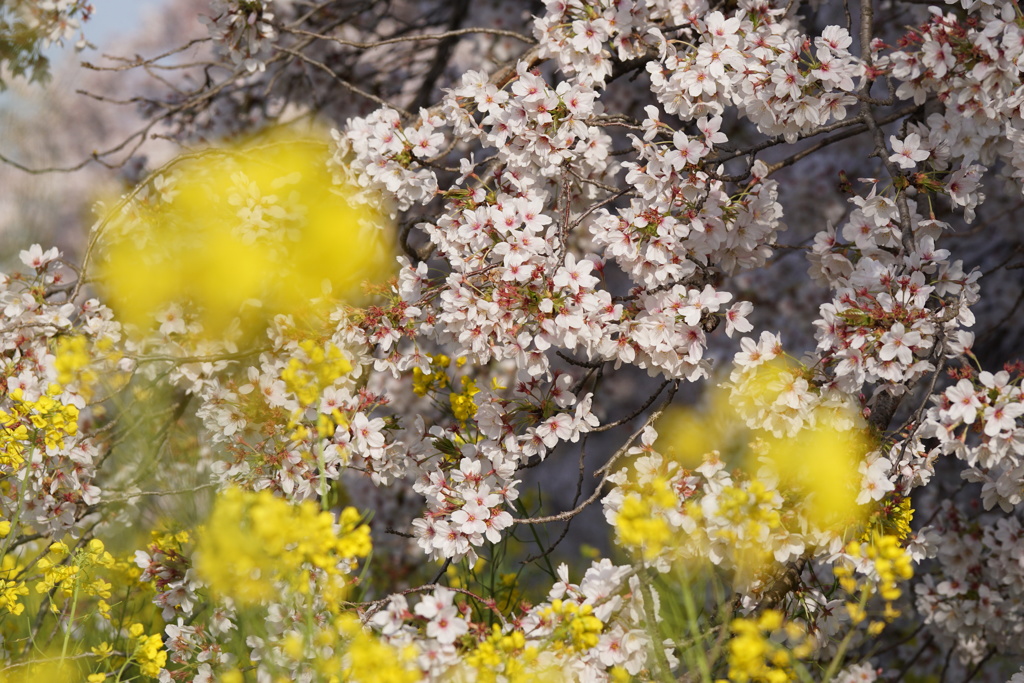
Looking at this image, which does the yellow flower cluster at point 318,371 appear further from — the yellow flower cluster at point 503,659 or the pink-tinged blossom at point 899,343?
the pink-tinged blossom at point 899,343

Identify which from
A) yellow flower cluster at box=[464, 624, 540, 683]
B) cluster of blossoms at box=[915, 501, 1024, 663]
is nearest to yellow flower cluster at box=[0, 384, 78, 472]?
yellow flower cluster at box=[464, 624, 540, 683]

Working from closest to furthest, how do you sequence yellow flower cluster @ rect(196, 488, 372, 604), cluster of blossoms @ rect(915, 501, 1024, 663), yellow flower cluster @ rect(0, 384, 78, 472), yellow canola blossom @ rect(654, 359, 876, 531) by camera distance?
yellow flower cluster @ rect(196, 488, 372, 604) → yellow canola blossom @ rect(654, 359, 876, 531) → yellow flower cluster @ rect(0, 384, 78, 472) → cluster of blossoms @ rect(915, 501, 1024, 663)

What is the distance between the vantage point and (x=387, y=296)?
2.38 m

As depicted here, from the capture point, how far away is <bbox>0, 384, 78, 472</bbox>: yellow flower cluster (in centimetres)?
226

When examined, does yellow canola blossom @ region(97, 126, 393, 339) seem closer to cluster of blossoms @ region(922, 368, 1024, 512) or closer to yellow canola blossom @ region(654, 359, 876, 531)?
yellow canola blossom @ region(654, 359, 876, 531)

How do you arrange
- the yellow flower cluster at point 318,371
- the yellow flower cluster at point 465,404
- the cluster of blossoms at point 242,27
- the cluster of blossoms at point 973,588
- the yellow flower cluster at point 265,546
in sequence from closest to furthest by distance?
→ 1. the yellow flower cluster at point 265,546
2. the yellow flower cluster at point 318,371
3. the yellow flower cluster at point 465,404
4. the cluster of blossoms at point 242,27
5. the cluster of blossoms at point 973,588

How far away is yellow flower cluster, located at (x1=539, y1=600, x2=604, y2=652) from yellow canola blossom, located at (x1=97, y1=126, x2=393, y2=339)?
1.23 metres

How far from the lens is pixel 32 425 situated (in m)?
2.45

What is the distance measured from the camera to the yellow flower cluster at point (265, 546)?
1449mm

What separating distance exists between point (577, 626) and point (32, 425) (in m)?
1.73

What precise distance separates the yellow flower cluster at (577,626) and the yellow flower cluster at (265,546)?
499 mm

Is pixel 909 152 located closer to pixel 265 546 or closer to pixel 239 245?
pixel 265 546

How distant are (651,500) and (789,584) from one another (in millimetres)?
524

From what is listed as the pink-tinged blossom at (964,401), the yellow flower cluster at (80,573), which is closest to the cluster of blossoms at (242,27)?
the yellow flower cluster at (80,573)
